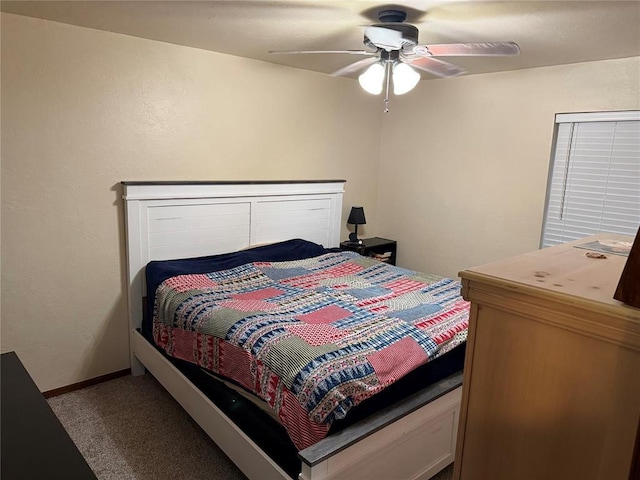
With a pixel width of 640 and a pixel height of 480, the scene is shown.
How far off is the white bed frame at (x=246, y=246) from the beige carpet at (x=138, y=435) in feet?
0.50

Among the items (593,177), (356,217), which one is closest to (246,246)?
(356,217)

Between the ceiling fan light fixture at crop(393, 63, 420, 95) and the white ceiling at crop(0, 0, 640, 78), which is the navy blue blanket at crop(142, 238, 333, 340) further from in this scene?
the ceiling fan light fixture at crop(393, 63, 420, 95)

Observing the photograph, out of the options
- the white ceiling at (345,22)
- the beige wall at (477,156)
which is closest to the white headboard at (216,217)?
the beige wall at (477,156)

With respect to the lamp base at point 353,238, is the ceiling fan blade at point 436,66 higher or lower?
higher

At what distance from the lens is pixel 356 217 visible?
4.18 metres

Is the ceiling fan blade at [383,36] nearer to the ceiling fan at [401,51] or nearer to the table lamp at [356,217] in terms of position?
the ceiling fan at [401,51]

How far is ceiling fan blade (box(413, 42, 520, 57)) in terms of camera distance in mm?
2002

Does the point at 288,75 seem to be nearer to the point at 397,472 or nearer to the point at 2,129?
the point at 2,129

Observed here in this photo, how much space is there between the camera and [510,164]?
3.57 metres

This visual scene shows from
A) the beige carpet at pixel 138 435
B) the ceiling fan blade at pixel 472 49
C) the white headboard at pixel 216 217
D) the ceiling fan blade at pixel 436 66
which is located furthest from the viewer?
the white headboard at pixel 216 217

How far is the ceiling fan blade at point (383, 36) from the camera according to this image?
6.66ft

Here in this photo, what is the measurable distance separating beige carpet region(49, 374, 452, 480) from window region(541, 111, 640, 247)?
2137 millimetres

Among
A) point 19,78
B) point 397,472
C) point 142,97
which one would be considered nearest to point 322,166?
point 142,97

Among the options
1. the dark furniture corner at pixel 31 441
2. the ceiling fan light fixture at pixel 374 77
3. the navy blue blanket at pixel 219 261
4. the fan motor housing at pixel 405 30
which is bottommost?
the navy blue blanket at pixel 219 261
